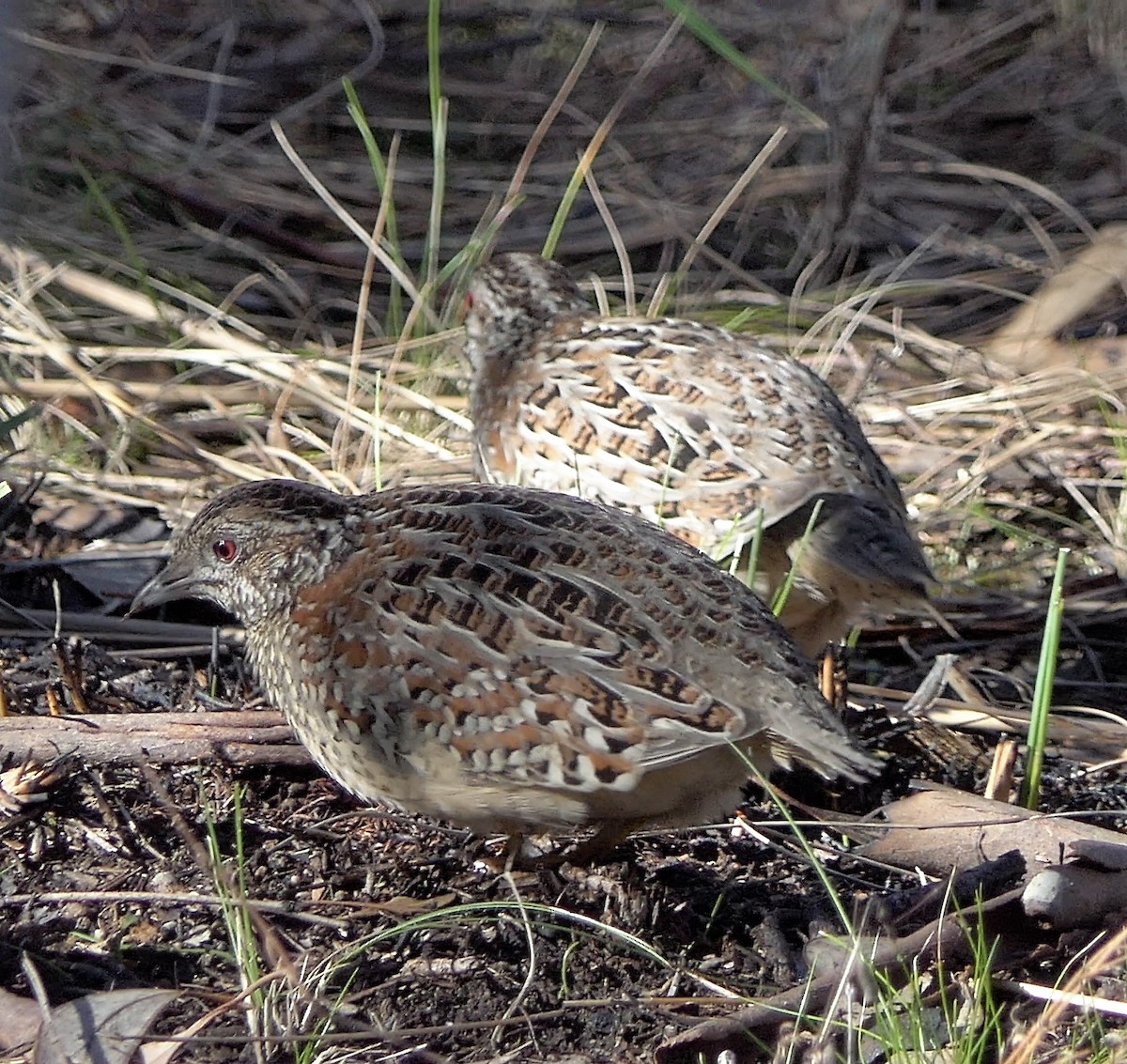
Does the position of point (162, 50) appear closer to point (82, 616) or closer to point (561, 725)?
point (82, 616)

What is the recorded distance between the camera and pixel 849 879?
12.6 feet

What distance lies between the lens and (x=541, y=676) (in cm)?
349

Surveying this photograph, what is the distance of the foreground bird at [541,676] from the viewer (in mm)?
3428

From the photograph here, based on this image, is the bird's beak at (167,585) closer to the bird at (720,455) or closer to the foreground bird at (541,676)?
the foreground bird at (541,676)

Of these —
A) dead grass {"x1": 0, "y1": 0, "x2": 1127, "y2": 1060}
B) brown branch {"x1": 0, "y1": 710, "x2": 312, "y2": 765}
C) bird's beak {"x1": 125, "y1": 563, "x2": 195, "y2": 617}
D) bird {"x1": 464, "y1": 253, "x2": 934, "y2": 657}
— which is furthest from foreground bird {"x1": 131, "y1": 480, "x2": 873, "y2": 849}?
dead grass {"x1": 0, "y1": 0, "x2": 1127, "y2": 1060}

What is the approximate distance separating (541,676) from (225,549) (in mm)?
1017

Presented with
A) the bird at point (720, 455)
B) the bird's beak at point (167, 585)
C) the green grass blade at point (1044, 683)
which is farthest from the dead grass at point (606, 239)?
the bird's beak at point (167, 585)

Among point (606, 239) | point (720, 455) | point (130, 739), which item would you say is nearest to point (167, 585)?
point (130, 739)

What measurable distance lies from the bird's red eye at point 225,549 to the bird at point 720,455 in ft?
3.97

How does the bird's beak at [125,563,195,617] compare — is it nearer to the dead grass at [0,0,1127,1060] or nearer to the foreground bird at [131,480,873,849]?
the foreground bird at [131,480,873,849]

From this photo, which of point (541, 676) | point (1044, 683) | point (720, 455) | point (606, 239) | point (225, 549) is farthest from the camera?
point (606, 239)

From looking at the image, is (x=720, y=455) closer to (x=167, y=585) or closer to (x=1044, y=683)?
(x=1044, y=683)

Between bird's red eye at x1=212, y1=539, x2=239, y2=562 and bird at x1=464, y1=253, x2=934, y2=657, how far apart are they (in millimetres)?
1209

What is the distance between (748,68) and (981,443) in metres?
2.55
